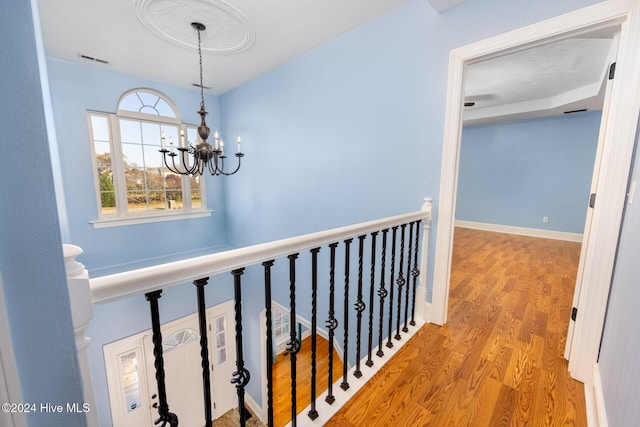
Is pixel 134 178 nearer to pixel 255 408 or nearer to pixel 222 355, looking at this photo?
pixel 222 355

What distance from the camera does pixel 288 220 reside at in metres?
3.47

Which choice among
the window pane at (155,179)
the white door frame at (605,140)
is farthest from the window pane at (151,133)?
the white door frame at (605,140)

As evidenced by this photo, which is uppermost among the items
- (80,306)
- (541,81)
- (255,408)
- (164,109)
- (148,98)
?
(541,81)

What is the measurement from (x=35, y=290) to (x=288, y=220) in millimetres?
3017

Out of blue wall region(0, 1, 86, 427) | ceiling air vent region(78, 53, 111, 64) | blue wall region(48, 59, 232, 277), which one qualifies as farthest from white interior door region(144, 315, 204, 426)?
blue wall region(0, 1, 86, 427)

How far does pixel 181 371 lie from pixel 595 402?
15.7ft

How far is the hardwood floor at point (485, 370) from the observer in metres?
1.29

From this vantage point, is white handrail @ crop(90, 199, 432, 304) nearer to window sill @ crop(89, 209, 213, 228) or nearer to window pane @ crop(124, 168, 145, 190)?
window sill @ crop(89, 209, 213, 228)

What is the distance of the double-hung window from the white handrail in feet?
11.7

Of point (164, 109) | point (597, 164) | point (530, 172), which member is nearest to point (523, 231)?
point (530, 172)

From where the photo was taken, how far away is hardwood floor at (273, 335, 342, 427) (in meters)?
4.00

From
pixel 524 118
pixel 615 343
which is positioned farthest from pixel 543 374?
pixel 524 118

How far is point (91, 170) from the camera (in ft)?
11.5

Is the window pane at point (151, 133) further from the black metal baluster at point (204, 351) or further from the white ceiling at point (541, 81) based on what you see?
the white ceiling at point (541, 81)
